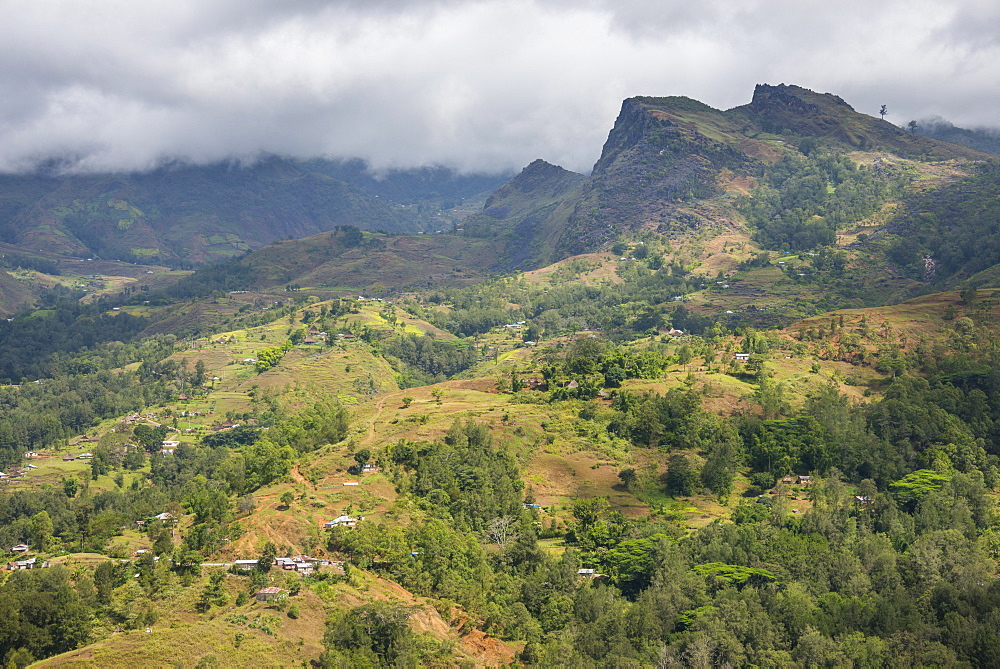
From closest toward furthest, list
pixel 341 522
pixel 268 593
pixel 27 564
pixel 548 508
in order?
pixel 268 593 → pixel 27 564 → pixel 341 522 → pixel 548 508

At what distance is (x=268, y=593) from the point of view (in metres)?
57.7

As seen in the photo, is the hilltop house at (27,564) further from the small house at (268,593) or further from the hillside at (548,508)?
the small house at (268,593)

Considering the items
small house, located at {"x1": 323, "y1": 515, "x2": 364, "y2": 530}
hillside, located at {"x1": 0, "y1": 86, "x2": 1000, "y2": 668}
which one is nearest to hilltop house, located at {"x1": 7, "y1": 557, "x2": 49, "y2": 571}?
hillside, located at {"x1": 0, "y1": 86, "x2": 1000, "y2": 668}

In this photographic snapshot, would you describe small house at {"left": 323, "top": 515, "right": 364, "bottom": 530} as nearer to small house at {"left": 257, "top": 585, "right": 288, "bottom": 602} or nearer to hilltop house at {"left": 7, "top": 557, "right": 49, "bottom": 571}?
small house at {"left": 257, "top": 585, "right": 288, "bottom": 602}

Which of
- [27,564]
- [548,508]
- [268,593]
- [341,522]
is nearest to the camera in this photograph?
[268,593]

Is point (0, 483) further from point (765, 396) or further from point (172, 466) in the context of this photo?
point (765, 396)

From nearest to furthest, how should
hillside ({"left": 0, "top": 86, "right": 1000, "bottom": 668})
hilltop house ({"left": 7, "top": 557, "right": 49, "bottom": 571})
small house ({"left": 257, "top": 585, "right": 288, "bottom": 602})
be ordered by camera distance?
hillside ({"left": 0, "top": 86, "right": 1000, "bottom": 668}) < small house ({"left": 257, "top": 585, "right": 288, "bottom": 602}) < hilltop house ({"left": 7, "top": 557, "right": 49, "bottom": 571})

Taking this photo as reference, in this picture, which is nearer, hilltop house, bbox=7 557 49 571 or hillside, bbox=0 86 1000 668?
hillside, bbox=0 86 1000 668

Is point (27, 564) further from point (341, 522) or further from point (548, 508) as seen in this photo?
point (548, 508)

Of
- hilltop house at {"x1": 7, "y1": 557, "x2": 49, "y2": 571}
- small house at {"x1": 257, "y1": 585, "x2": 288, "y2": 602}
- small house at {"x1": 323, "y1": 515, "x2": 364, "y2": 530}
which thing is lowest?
hilltop house at {"x1": 7, "y1": 557, "x2": 49, "y2": 571}

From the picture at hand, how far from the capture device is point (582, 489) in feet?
292

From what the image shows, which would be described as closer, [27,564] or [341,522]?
[27,564]

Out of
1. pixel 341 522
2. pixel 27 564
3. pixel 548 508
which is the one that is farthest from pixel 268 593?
pixel 548 508

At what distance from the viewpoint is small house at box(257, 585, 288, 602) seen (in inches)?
2258
